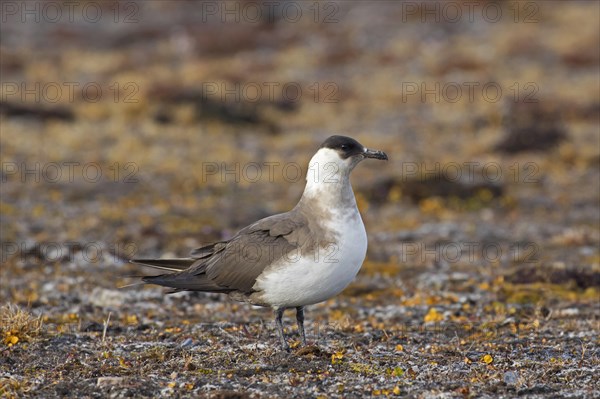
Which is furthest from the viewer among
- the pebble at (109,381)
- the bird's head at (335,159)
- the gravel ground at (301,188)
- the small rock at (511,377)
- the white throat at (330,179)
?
the bird's head at (335,159)

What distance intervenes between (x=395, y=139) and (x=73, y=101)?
975 centimetres

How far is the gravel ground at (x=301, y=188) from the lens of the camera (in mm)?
7172

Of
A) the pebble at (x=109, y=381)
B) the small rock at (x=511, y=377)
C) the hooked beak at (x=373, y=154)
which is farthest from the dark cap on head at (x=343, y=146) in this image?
the pebble at (x=109, y=381)

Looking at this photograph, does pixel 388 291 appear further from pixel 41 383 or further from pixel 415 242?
pixel 41 383

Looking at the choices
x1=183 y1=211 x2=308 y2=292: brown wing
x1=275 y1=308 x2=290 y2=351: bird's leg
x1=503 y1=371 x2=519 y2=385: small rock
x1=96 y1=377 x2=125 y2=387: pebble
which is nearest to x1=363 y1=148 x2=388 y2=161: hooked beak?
x1=183 y1=211 x2=308 y2=292: brown wing

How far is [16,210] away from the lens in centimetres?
1461

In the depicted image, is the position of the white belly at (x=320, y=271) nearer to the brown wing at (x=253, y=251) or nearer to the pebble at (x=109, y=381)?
the brown wing at (x=253, y=251)

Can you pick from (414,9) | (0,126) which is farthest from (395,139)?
(414,9)

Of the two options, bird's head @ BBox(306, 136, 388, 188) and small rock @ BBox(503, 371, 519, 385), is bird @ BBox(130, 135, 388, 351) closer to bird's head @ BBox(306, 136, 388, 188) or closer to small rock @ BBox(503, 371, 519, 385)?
bird's head @ BBox(306, 136, 388, 188)

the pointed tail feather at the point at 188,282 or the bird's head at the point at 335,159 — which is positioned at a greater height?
the bird's head at the point at 335,159

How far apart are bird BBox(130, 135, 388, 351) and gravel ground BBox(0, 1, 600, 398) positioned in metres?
0.54

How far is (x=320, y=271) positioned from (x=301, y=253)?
25 centimetres

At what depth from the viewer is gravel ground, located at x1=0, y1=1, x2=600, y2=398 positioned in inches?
282

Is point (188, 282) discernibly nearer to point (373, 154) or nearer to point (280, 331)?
point (280, 331)
